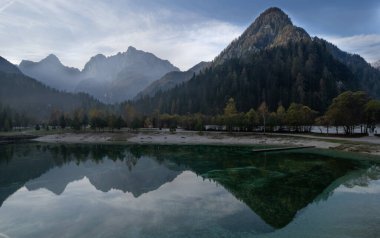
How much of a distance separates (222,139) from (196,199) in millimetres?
78670

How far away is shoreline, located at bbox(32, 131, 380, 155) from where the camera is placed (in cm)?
8144

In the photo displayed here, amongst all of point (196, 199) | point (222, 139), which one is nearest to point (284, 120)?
point (222, 139)

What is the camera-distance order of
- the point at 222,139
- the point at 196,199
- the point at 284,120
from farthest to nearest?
the point at 284,120
the point at 222,139
the point at 196,199

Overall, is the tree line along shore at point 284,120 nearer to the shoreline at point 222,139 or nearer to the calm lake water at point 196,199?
the shoreline at point 222,139

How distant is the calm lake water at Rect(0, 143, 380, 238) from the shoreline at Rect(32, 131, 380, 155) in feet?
51.2

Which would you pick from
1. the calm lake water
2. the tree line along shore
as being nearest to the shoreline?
the tree line along shore

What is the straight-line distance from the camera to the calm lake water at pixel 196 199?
2669 centimetres

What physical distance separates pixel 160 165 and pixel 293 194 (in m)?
34.9

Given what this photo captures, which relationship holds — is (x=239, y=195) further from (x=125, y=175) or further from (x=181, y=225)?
(x=125, y=175)

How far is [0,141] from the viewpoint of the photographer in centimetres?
13262

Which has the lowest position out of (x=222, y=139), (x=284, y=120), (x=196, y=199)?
(x=196, y=199)

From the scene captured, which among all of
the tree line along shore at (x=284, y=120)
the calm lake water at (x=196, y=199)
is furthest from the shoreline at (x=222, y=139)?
the calm lake water at (x=196, y=199)

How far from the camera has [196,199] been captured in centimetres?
3738

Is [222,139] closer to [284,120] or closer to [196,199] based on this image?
[284,120]
